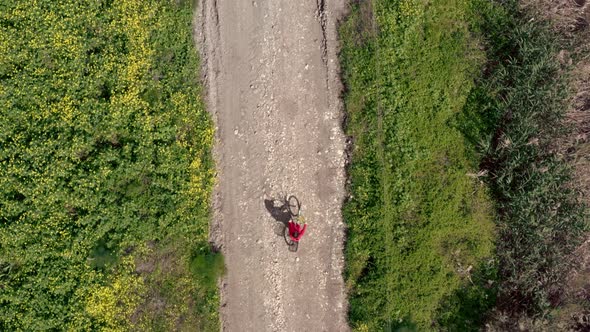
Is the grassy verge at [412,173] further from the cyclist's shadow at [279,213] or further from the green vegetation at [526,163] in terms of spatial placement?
the cyclist's shadow at [279,213]

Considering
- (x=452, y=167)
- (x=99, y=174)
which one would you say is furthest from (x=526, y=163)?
(x=99, y=174)

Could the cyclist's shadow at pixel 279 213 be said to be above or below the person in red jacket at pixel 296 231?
above

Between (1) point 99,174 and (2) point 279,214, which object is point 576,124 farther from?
(1) point 99,174

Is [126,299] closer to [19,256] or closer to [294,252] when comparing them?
[19,256]

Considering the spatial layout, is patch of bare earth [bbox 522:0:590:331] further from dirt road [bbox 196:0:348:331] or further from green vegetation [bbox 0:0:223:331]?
green vegetation [bbox 0:0:223:331]

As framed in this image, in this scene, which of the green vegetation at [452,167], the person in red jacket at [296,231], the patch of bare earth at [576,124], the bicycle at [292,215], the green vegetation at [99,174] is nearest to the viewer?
the green vegetation at [99,174]

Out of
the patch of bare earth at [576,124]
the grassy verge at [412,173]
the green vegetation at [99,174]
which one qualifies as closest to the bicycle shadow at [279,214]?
the grassy verge at [412,173]

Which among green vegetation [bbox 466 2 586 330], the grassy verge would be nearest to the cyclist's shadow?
the grassy verge

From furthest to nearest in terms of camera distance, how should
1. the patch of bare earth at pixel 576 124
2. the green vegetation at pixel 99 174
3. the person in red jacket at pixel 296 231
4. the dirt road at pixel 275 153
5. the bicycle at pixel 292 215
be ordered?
the bicycle at pixel 292 215, the dirt road at pixel 275 153, the person in red jacket at pixel 296 231, the patch of bare earth at pixel 576 124, the green vegetation at pixel 99 174
